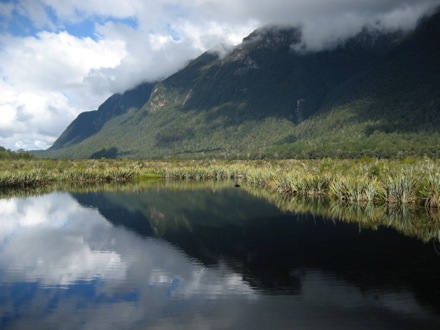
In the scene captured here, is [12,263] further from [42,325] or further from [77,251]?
[42,325]

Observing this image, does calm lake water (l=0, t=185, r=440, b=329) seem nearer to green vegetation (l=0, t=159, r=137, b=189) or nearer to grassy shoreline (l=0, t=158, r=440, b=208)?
grassy shoreline (l=0, t=158, r=440, b=208)

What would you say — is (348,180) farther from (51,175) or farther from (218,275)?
(51,175)

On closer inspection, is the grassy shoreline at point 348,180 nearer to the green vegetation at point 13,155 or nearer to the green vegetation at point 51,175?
the green vegetation at point 51,175

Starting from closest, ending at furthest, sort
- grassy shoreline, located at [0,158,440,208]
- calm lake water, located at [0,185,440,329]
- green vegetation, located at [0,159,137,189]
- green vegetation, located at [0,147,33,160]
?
calm lake water, located at [0,185,440,329], grassy shoreline, located at [0,158,440,208], green vegetation, located at [0,159,137,189], green vegetation, located at [0,147,33,160]

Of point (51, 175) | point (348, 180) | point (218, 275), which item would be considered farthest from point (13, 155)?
point (218, 275)

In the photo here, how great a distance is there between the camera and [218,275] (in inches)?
507

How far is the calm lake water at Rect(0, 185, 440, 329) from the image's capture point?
964cm

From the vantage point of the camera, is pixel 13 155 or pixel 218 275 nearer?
pixel 218 275

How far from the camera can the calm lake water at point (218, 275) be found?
31.6 ft

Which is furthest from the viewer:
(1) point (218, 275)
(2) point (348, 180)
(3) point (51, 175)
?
(3) point (51, 175)

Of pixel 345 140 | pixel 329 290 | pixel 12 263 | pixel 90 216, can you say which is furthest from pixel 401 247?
pixel 345 140

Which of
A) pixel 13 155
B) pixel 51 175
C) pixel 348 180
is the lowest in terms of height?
pixel 51 175

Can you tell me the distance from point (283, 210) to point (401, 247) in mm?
10504

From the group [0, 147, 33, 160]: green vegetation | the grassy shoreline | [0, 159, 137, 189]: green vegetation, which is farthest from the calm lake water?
[0, 147, 33, 160]: green vegetation
